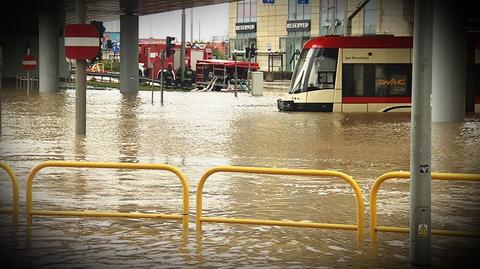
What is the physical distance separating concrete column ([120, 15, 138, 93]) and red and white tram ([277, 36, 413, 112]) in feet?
62.6

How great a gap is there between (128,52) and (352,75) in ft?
69.0

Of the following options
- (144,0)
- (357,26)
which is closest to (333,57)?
(144,0)

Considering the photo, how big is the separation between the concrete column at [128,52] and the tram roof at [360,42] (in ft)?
64.4

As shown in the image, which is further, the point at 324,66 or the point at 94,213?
the point at 324,66

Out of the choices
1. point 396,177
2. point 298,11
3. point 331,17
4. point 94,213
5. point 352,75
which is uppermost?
point 298,11

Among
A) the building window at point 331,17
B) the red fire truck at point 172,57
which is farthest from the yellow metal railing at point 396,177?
the building window at point 331,17

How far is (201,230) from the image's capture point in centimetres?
937

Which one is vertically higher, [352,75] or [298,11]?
[298,11]

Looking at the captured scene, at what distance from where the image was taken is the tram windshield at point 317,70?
35219mm

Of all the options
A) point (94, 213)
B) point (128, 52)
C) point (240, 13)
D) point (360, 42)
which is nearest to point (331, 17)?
point (240, 13)

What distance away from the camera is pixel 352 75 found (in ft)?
116

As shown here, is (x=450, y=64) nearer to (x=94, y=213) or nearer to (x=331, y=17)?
(x=94, y=213)

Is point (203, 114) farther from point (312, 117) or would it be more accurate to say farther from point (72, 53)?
point (72, 53)

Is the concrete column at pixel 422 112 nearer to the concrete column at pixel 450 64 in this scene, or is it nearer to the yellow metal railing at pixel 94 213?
the yellow metal railing at pixel 94 213
